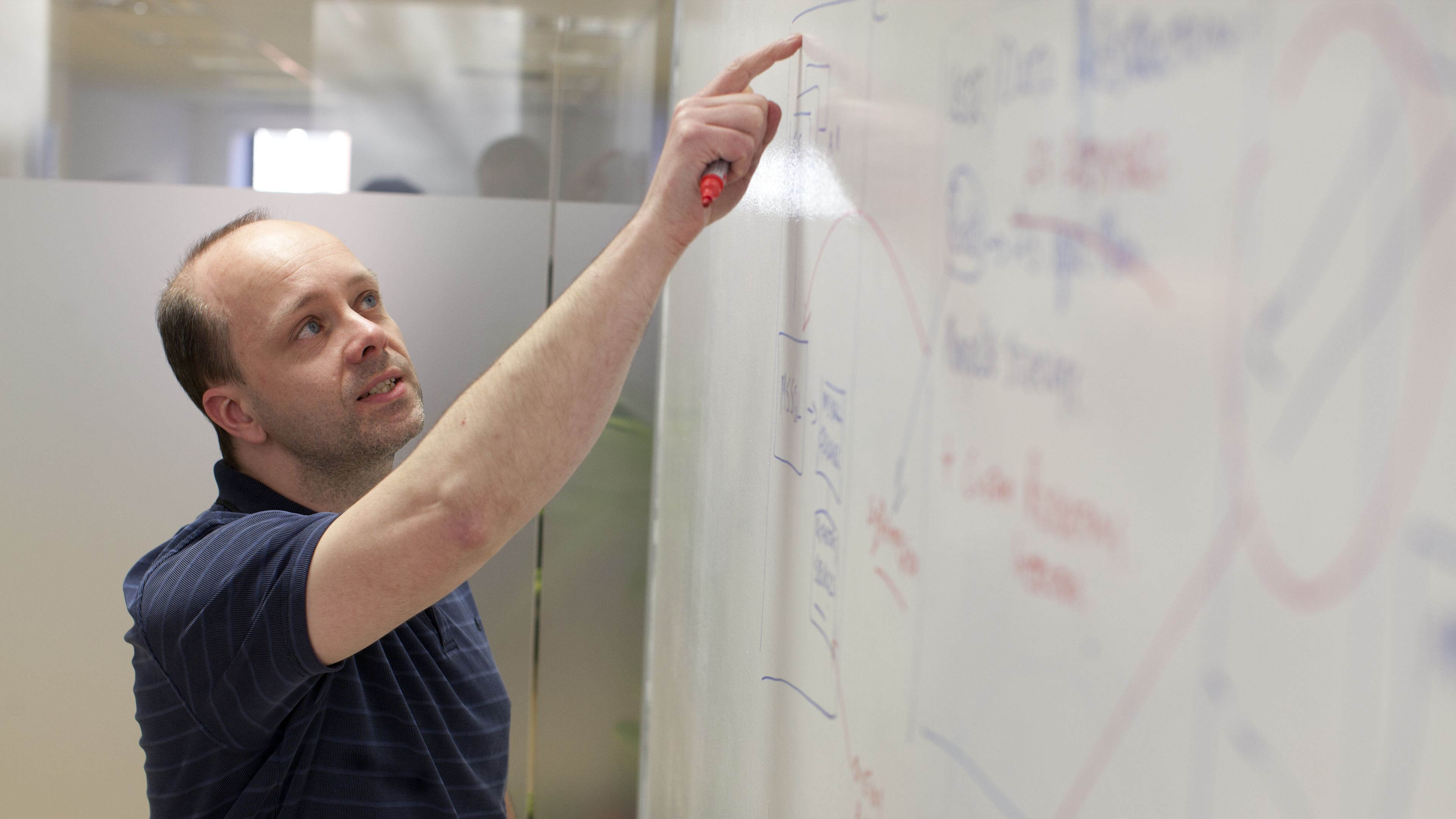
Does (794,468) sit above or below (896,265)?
below

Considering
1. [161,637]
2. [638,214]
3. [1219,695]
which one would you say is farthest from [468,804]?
[1219,695]

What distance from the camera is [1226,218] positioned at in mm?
299

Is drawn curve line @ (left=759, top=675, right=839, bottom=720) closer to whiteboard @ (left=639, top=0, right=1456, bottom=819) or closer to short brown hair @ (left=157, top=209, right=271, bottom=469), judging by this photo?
whiteboard @ (left=639, top=0, right=1456, bottom=819)

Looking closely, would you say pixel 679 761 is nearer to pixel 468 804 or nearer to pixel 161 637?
pixel 468 804

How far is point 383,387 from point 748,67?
60 centimetres

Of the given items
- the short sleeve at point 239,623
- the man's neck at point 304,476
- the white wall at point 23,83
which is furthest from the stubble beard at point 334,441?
the white wall at point 23,83

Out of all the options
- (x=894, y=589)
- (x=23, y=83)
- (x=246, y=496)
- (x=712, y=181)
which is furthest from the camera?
(x=23, y=83)

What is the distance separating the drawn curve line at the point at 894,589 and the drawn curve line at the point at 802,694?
14 cm

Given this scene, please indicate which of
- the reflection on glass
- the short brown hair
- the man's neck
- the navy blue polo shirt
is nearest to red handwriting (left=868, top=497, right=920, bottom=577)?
the navy blue polo shirt

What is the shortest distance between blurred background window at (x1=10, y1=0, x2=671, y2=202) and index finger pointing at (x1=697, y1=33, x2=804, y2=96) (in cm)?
106

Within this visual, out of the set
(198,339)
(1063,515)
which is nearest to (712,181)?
(1063,515)

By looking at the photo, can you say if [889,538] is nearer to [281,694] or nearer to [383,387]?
[281,694]

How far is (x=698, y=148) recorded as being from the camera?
70 cm

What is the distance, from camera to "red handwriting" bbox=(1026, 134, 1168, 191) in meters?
0.34
